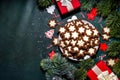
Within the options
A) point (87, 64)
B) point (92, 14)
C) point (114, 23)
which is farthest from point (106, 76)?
point (92, 14)

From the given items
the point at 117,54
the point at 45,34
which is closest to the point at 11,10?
the point at 45,34

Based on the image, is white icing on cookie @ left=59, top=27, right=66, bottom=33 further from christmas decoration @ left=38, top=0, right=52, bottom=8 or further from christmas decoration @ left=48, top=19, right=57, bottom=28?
christmas decoration @ left=38, top=0, right=52, bottom=8

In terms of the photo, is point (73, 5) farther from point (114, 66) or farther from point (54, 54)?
point (114, 66)

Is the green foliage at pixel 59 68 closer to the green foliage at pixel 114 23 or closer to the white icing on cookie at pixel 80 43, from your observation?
the white icing on cookie at pixel 80 43

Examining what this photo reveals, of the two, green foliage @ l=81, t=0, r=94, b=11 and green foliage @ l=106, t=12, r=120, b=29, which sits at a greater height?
green foliage @ l=81, t=0, r=94, b=11

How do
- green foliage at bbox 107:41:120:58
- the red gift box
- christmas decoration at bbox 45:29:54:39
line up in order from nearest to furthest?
green foliage at bbox 107:41:120:58, the red gift box, christmas decoration at bbox 45:29:54:39

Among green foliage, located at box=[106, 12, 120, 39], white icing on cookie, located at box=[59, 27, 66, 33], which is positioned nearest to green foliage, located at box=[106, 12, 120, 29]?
green foliage, located at box=[106, 12, 120, 39]

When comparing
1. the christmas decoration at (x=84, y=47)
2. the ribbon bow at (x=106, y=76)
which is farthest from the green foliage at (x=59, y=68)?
the ribbon bow at (x=106, y=76)
